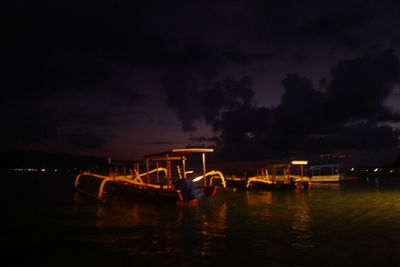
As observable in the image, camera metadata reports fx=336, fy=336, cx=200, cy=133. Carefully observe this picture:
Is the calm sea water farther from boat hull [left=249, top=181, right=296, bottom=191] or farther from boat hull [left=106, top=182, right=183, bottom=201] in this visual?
boat hull [left=249, top=181, right=296, bottom=191]

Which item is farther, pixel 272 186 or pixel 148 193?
pixel 272 186

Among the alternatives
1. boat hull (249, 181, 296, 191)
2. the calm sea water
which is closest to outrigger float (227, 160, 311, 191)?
boat hull (249, 181, 296, 191)

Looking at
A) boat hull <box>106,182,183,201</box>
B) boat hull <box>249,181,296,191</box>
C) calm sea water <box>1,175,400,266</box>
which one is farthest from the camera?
boat hull <box>249,181,296,191</box>

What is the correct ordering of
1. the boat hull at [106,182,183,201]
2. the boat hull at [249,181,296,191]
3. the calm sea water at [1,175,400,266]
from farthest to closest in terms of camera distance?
1. the boat hull at [249,181,296,191]
2. the boat hull at [106,182,183,201]
3. the calm sea water at [1,175,400,266]

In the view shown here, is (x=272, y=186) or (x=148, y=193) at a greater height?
(x=148, y=193)

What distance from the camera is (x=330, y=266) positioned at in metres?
8.78

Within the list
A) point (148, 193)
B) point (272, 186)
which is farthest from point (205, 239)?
point (272, 186)

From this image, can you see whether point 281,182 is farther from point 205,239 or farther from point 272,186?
point 205,239

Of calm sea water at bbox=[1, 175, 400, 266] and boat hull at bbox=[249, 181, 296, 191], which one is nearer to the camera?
calm sea water at bbox=[1, 175, 400, 266]

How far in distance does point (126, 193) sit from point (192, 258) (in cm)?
2245

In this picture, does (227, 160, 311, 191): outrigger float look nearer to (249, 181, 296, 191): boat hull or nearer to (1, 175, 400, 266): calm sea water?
(249, 181, 296, 191): boat hull

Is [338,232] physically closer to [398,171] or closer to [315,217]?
[315,217]

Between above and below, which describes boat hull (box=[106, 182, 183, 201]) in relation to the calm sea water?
above

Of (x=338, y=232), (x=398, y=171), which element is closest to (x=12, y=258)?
(x=338, y=232)
